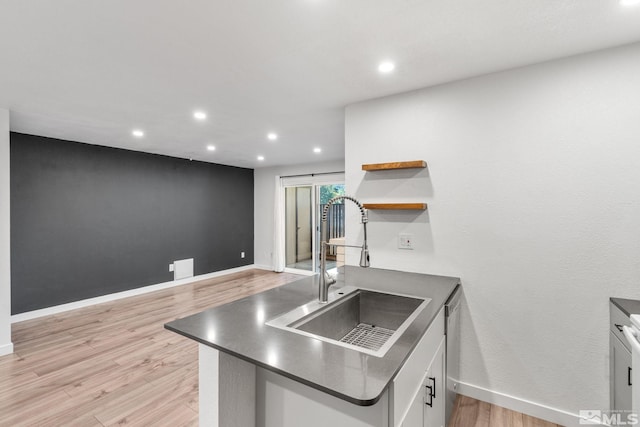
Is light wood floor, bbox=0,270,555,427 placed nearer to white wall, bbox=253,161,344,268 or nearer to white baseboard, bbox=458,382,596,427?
white baseboard, bbox=458,382,596,427

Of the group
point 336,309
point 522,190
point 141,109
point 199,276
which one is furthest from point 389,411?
point 199,276

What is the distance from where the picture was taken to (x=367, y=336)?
5.74ft

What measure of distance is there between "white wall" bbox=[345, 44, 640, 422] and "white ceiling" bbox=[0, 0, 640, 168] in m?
0.24

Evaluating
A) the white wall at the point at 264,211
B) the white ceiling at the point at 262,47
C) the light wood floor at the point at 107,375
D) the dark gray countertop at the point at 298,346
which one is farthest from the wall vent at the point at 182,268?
the dark gray countertop at the point at 298,346

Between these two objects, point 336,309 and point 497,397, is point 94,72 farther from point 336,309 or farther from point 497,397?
point 497,397

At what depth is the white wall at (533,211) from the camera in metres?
1.80

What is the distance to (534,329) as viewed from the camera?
200 cm

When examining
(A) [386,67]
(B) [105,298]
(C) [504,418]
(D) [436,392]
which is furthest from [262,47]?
(B) [105,298]

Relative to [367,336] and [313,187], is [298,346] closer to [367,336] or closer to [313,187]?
[367,336]

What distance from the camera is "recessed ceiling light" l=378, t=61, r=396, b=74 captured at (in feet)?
6.55

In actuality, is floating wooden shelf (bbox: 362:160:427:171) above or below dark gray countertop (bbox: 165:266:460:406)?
above

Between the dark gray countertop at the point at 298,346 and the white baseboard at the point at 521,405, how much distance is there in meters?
0.93

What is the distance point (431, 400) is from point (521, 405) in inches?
44.9

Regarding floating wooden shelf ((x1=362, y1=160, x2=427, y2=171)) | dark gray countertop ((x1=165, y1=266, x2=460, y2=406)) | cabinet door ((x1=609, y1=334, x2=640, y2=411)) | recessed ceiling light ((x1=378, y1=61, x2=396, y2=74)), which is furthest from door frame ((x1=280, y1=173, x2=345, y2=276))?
cabinet door ((x1=609, y1=334, x2=640, y2=411))
